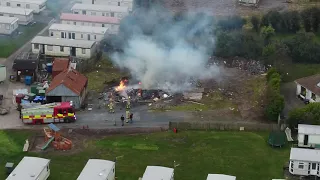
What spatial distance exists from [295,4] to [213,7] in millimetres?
8857

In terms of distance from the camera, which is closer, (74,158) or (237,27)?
(74,158)

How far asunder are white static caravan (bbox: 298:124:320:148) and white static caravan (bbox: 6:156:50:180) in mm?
13999

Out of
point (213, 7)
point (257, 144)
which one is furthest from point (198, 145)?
point (213, 7)

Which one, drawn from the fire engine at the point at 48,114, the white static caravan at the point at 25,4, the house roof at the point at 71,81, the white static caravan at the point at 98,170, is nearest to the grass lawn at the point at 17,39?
the white static caravan at the point at 25,4

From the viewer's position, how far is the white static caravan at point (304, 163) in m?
33.0

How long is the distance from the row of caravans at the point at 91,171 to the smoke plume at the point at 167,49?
12.9 meters

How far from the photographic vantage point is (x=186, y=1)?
66312 mm

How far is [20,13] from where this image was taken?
5862cm

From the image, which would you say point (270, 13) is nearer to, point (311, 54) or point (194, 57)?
point (311, 54)

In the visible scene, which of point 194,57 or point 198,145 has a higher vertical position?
point 194,57

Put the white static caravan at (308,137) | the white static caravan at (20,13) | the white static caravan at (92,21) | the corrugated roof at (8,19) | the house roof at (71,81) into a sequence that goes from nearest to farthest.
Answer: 1. the white static caravan at (308,137)
2. the house roof at (71,81)
3. the corrugated roof at (8,19)
4. the white static caravan at (92,21)
5. the white static caravan at (20,13)

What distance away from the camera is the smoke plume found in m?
45.2

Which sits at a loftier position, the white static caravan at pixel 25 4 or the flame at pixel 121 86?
the white static caravan at pixel 25 4

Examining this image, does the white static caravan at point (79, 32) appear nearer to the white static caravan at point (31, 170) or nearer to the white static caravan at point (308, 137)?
the white static caravan at point (308, 137)
